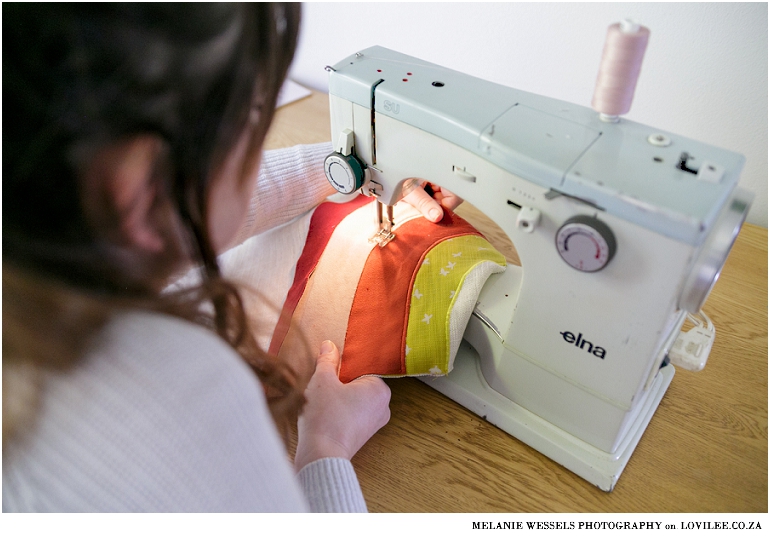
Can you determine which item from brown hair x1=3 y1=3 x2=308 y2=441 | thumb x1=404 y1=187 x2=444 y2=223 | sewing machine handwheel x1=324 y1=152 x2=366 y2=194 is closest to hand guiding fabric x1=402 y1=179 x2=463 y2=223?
thumb x1=404 y1=187 x2=444 y2=223

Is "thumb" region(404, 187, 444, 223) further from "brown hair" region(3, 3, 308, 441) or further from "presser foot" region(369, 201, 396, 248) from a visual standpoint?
"brown hair" region(3, 3, 308, 441)

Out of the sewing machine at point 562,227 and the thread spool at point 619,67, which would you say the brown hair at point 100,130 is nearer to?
the sewing machine at point 562,227

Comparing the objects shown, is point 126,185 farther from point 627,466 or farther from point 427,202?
point 627,466

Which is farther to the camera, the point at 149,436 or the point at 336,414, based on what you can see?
the point at 336,414

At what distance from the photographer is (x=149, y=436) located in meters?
0.50

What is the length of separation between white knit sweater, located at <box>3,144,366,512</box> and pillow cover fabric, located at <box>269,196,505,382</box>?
0.93ft

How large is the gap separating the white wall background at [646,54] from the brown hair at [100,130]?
330 mm

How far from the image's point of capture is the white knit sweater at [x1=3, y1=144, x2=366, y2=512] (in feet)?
1.65

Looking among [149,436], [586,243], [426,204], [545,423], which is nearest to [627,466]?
[545,423]

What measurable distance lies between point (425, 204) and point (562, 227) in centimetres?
34

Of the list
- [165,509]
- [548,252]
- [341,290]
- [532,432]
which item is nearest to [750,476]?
[532,432]

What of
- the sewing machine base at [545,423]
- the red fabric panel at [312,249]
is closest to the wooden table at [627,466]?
the sewing machine base at [545,423]

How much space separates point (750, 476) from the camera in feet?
2.41

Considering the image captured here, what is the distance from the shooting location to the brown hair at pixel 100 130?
425 mm
